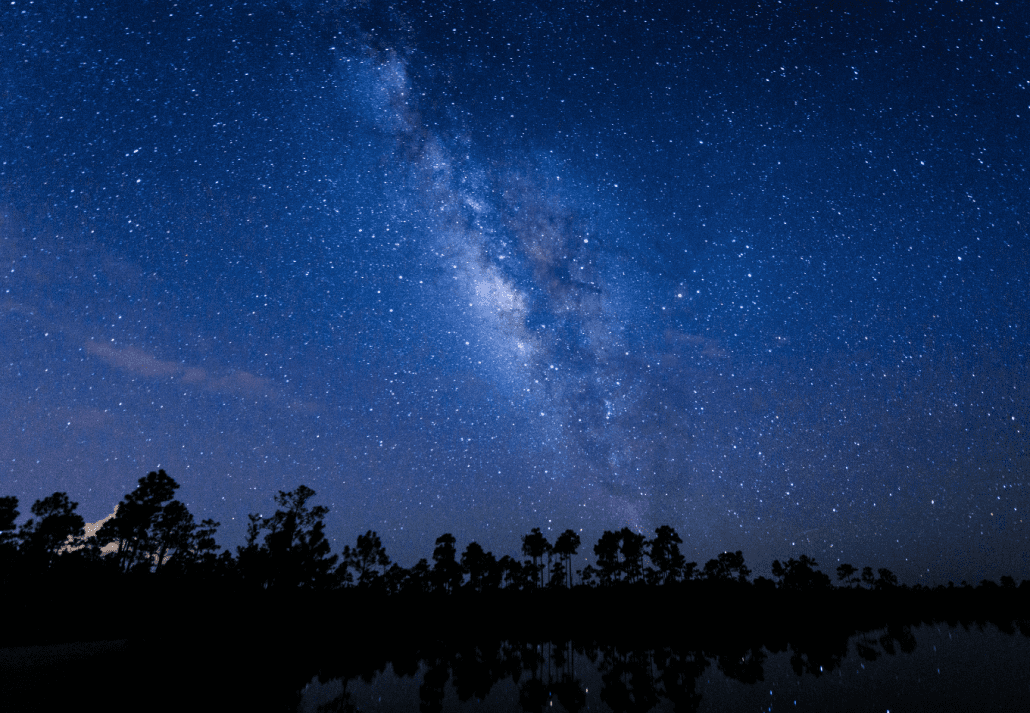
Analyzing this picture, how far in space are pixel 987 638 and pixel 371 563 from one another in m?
74.5

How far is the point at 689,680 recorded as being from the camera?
19.5 metres

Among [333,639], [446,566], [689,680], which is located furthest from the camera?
[446,566]

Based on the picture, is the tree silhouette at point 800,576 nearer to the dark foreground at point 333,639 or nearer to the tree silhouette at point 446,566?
the dark foreground at point 333,639

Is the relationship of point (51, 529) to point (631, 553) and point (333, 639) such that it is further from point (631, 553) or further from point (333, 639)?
point (631, 553)

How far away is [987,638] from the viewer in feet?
122

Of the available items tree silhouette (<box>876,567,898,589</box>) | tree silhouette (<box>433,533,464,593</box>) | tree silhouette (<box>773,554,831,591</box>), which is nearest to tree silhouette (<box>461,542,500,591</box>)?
tree silhouette (<box>433,533,464,593</box>)

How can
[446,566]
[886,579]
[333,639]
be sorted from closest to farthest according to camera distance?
[333,639], [446,566], [886,579]

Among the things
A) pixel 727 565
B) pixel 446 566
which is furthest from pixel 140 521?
pixel 727 565

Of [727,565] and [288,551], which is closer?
[288,551]

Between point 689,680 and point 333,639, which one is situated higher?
point 689,680

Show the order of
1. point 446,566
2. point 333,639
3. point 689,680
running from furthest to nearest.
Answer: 1. point 446,566
2. point 333,639
3. point 689,680

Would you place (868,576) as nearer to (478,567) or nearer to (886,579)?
(886,579)

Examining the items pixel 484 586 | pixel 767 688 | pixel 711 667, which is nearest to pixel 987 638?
pixel 711 667

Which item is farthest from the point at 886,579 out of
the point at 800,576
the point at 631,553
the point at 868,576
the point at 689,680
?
the point at 689,680
